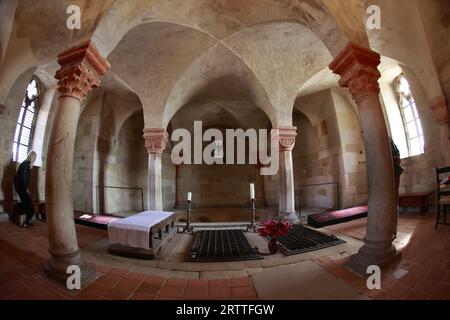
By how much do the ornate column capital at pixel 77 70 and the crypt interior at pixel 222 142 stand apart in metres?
0.02

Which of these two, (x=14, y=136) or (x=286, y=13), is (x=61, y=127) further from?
(x=14, y=136)

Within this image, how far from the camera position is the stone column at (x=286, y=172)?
637cm

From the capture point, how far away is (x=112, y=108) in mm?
9055

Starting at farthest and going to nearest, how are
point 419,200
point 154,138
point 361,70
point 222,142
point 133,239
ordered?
point 222,142 < point 154,138 < point 419,200 < point 133,239 < point 361,70

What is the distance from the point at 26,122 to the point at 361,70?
9.27m

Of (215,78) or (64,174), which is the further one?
(215,78)

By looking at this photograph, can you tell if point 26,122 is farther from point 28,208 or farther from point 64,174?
point 64,174

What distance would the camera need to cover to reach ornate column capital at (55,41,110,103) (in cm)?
269

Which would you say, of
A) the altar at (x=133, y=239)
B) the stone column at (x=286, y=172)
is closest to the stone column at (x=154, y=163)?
the altar at (x=133, y=239)

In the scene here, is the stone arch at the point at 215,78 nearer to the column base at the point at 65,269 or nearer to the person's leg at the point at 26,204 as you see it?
the person's leg at the point at 26,204

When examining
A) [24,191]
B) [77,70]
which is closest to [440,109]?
[77,70]

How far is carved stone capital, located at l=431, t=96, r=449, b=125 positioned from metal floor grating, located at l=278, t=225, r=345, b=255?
4.65 m

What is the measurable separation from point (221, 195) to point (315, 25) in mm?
9440

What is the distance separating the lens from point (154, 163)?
6.85 meters
